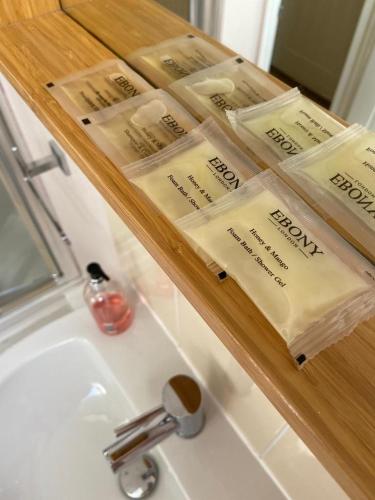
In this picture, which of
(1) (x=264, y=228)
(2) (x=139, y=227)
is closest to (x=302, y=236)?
(1) (x=264, y=228)

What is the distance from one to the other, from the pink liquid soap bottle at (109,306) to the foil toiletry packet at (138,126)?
1.06ft

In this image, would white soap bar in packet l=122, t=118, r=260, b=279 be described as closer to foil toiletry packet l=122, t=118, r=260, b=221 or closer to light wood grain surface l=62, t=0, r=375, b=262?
foil toiletry packet l=122, t=118, r=260, b=221

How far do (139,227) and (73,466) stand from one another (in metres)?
0.52

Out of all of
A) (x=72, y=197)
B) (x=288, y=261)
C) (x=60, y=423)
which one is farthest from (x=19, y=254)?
(x=288, y=261)

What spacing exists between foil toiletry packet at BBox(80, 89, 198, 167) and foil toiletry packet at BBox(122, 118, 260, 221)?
0.02 metres

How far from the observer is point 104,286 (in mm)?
730

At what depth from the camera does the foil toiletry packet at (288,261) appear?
28cm

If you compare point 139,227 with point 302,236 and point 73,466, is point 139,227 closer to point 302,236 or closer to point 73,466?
point 302,236

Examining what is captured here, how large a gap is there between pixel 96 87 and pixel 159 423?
450mm

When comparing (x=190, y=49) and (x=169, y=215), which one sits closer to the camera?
(x=169, y=215)

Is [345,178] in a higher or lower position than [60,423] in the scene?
lower

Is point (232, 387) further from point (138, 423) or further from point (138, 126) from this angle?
point (138, 126)

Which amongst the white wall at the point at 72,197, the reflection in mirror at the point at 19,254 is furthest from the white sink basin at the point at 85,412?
the reflection in mirror at the point at 19,254

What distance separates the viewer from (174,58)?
50 cm
